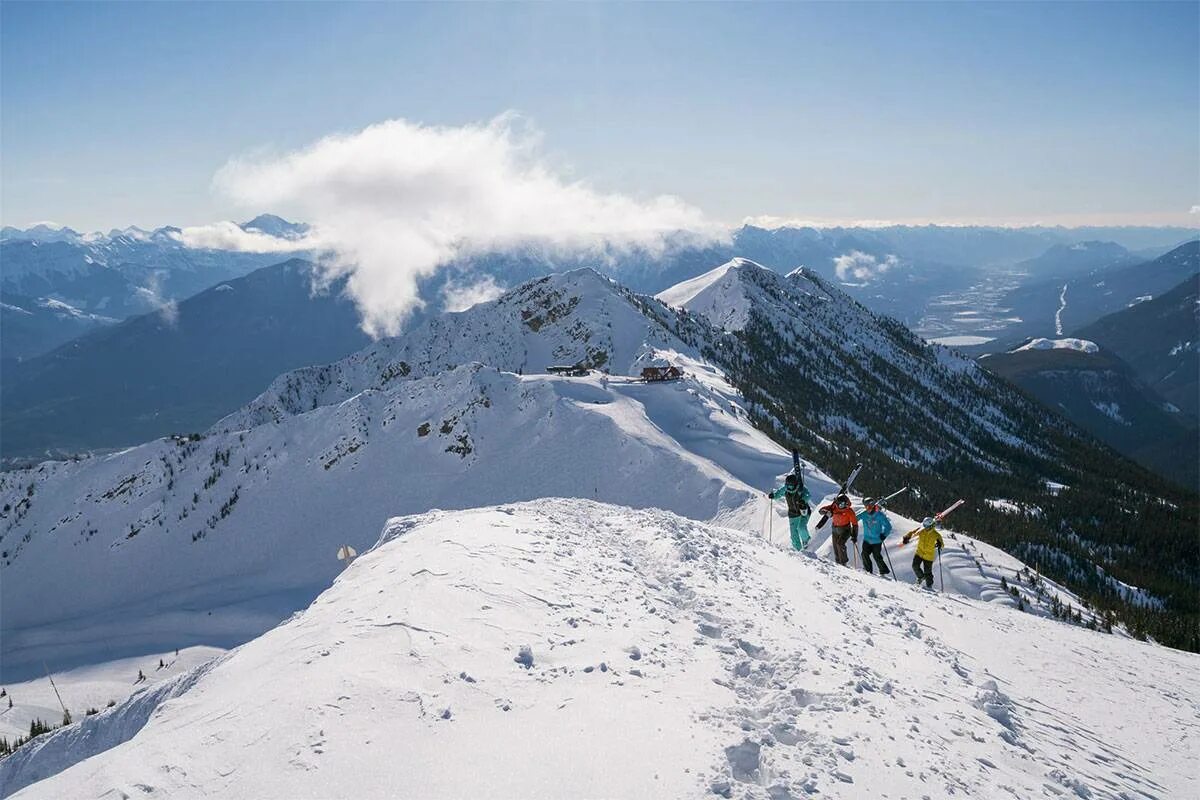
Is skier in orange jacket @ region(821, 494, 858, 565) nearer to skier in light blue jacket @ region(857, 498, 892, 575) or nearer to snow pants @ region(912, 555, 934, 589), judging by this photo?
skier in light blue jacket @ region(857, 498, 892, 575)

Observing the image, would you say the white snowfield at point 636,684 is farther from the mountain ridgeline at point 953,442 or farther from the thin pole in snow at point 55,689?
the mountain ridgeline at point 953,442

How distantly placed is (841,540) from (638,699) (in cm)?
1550

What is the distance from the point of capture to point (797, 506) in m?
23.0

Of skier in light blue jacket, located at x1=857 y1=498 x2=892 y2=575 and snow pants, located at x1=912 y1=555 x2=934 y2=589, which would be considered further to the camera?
skier in light blue jacket, located at x1=857 y1=498 x2=892 y2=575

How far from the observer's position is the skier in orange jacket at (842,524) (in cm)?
2228

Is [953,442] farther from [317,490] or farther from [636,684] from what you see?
[636,684]

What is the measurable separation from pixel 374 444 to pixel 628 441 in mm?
24698

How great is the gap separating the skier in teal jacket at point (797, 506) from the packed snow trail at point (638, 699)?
5.31 meters

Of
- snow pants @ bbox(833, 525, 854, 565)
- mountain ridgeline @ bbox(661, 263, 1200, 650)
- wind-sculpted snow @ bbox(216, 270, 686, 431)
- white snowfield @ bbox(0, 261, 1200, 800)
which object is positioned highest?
wind-sculpted snow @ bbox(216, 270, 686, 431)

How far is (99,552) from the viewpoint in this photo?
181 ft

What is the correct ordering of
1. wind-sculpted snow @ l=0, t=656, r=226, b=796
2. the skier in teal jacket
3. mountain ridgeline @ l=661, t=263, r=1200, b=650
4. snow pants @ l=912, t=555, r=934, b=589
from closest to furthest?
wind-sculpted snow @ l=0, t=656, r=226, b=796
snow pants @ l=912, t=555, r=934, b=589
the skier in teal jacket
mountain ridgeline @ l=661, t=263, r=1200, b=650

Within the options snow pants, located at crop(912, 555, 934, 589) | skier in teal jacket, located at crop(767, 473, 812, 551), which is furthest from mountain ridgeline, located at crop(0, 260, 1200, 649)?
snow pants, located at crop(912, 555, 934, 589)

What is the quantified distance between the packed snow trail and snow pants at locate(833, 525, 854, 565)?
4.91 metres

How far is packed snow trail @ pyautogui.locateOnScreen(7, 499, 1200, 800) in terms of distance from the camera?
25.3 feet
